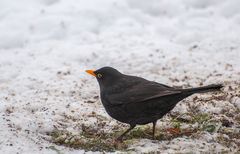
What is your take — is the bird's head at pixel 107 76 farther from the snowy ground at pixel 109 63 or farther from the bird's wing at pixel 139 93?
the snowy ground at pixel 109 63

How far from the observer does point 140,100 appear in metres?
6.56

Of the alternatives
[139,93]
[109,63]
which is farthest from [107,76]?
[109,63]

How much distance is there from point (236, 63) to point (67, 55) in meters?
3.13

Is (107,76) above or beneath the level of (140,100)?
above

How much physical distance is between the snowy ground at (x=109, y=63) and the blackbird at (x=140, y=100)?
298mm

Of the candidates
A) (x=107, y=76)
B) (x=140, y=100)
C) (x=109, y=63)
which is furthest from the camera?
(x=109, y=63)

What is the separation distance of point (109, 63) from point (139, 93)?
3627mm

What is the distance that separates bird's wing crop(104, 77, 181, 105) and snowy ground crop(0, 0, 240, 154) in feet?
1.65

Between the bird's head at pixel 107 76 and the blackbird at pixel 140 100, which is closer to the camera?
the blackbird at pixel 140 100

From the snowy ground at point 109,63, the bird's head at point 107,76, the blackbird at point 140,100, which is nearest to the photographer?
the blackbird at point 140,100

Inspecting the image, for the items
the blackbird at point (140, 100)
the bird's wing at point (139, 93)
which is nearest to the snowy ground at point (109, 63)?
the blackbird at point (140, 100)

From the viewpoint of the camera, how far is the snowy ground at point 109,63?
6.70m

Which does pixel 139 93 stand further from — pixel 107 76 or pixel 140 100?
pixel 107 76

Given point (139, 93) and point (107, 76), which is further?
point (107, 76)
